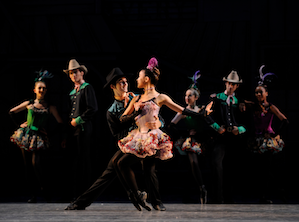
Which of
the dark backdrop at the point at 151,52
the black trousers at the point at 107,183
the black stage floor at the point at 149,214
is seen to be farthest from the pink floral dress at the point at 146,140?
the dark backdrop at the point at 151,52

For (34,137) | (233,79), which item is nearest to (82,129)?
(34,137)

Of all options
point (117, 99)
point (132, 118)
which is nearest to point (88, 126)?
point (117, 99)

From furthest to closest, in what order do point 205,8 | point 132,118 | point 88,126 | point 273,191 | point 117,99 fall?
point 205,8, point 273,191, point 88,126, point 117,99, point 132,118

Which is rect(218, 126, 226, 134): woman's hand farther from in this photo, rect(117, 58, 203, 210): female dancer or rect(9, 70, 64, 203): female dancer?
rect(9, 70, 64, 203): female dancer

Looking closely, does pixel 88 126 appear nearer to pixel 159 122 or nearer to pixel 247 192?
pixel 159 122

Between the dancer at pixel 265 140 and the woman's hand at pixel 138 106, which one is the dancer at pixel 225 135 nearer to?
the dancer at pixel 265 140

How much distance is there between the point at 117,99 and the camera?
549cm

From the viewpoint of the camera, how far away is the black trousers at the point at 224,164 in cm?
625

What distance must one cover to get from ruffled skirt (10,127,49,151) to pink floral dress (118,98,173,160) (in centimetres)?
220

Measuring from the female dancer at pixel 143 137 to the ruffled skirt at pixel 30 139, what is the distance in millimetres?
2148

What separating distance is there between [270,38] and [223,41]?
0.84m

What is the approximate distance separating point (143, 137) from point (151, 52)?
3.50 m

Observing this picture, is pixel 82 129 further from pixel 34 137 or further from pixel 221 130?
pixel 221 130

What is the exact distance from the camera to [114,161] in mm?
4914
